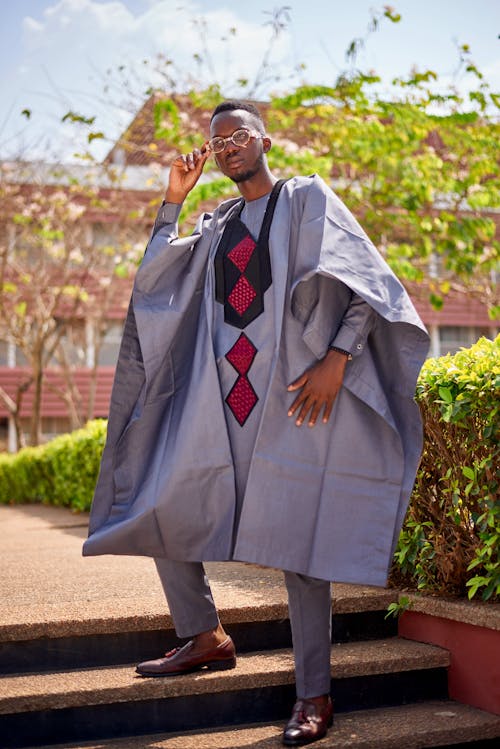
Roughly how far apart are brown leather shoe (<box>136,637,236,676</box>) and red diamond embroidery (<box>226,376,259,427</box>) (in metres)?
0.90

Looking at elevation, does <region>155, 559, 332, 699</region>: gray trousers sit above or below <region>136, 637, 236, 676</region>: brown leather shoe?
above

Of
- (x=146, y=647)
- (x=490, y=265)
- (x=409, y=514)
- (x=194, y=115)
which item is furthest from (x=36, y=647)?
(x=194, y=115)

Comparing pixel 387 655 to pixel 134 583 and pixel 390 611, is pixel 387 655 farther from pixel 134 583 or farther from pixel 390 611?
pixel 134 583

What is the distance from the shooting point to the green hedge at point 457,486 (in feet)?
12.0

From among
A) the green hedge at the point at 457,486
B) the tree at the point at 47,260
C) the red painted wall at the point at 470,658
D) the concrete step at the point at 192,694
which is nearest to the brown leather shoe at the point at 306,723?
the concrete step at the point at 192,694

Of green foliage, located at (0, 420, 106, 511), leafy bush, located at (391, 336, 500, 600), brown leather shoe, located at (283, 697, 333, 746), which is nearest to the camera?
brown leather shoe, located at (283, 697, 333, 746)

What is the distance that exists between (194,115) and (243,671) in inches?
407

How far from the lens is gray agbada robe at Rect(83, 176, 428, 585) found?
3178mm

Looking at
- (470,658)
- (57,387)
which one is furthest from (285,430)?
(57,387)

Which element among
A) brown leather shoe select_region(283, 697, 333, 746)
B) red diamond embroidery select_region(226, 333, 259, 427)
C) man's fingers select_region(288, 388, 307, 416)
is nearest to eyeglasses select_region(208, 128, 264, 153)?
red diamond embroidery select_region(226, 333, 259, 427)

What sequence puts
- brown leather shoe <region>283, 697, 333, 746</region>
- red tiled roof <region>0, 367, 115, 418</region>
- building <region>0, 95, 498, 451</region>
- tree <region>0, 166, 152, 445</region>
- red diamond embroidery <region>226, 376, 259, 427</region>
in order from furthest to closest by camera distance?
red tiled roof <region>0, 367, 115, 418</region>
tree <region>0, 166, 152, 445</region>
building <region>0, 95, 498, 451</region>
red diamond embroidery <region>226, 376, 259, 427</region>
brown leather shoe <region>283, 697, 333, 746</region>

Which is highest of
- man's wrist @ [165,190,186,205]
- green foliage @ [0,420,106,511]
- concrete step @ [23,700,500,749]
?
man's wrist @ [165,190,186,205]

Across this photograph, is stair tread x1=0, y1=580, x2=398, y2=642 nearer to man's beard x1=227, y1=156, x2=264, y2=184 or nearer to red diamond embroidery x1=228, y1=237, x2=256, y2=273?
red diamond embroidery x1=228, y1=237, x2=256, y2=273

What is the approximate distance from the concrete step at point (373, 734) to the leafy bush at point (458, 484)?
0.48 metres
